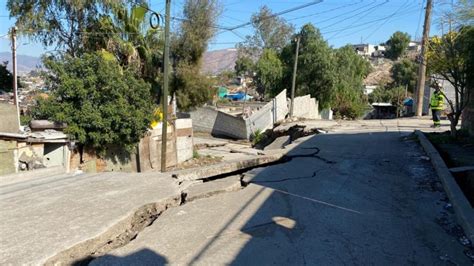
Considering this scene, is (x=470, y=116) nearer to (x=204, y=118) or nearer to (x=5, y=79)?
(x=204, y=118)

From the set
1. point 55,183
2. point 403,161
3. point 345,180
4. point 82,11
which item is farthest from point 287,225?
point 82,11

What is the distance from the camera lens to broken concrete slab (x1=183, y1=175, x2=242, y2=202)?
217 inches

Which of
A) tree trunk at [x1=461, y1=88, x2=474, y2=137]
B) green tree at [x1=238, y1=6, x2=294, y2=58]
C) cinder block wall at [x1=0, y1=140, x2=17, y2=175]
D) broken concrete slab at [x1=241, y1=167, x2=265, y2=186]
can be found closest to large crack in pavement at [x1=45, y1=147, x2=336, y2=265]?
broken concrete slab at [x1=241, y1=167, x2=265, y2=186]

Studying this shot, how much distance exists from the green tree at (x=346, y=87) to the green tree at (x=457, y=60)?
1874 centimetres

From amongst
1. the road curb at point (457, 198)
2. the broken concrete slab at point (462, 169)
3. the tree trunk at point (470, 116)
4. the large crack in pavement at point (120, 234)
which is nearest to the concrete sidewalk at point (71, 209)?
the large crack in pavement at point (120, 234)

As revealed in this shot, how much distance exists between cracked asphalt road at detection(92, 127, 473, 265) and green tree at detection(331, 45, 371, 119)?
2423 cm

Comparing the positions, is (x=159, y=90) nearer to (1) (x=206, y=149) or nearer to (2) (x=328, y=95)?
(1) (x=206, y=149)

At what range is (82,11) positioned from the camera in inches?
658

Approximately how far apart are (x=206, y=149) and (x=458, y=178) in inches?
623

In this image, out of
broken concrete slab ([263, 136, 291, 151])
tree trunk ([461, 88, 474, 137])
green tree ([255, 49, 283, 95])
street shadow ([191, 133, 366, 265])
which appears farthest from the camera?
green tree ([255, 49, 283, 95])

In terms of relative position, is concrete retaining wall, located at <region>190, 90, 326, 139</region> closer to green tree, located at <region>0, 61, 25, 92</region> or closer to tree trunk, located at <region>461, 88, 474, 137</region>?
green tree, located at <region>0, 61, 25, 92</region>

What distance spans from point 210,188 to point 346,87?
88.5 ft

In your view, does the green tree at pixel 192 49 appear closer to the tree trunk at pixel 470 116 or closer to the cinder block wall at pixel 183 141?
the cinder block wall at pixel 183 141

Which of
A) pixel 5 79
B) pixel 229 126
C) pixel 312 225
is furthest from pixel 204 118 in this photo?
pixel 312 225
